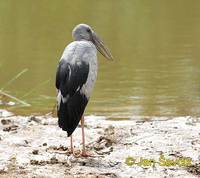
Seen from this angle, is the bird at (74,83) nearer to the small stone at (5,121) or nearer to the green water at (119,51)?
the small stone at (5,121)

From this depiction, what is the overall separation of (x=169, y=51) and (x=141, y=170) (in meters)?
9.93

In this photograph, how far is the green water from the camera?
1285 centimetres

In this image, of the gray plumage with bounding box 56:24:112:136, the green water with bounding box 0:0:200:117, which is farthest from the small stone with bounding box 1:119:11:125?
the gray plumage with bounding box 56:24:112:136

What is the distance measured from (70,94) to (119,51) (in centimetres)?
975

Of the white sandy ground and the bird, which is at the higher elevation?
the bird

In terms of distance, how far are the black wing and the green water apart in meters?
3.84

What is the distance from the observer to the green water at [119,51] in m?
12.9

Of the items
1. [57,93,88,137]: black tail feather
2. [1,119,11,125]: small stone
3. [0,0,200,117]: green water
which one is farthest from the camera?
[0,0,200,117]: green water

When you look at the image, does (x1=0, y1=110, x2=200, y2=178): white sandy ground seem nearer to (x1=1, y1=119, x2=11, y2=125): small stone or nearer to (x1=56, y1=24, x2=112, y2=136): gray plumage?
(x1=1, y1=119, x2=11, y2=125): small stone

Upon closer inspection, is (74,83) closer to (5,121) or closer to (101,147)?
(101,147)

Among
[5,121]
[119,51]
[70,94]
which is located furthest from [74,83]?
[119,51]

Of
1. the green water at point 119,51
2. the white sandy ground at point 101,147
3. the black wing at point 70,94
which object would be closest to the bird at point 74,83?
the black wing at point 70,94

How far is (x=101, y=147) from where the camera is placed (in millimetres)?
8852

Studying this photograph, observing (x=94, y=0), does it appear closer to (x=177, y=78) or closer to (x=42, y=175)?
A: (x=177, y=78)
